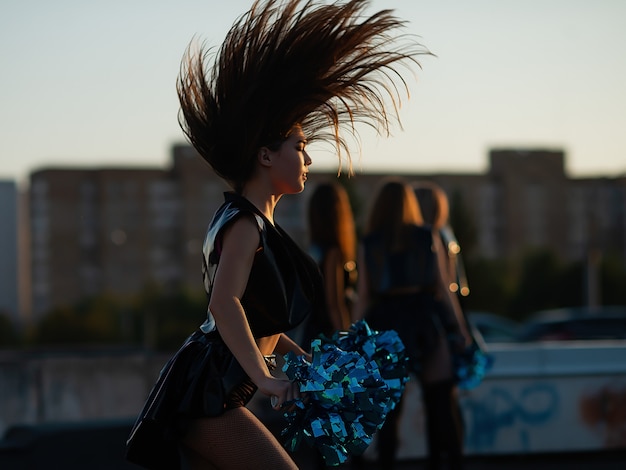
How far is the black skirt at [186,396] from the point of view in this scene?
3541 mm

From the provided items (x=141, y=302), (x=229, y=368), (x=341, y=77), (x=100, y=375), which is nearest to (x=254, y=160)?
(x=341, y=77)

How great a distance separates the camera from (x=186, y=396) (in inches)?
140

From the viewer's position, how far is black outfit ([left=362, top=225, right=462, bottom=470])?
672 cm

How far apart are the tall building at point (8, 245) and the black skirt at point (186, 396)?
76.4 ft

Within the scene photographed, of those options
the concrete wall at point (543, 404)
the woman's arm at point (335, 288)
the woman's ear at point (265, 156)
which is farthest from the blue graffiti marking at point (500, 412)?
the woman's ear at point (265, 156)

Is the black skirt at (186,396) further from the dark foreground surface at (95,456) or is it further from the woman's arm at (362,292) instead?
the dark foreground surface at (95,456)

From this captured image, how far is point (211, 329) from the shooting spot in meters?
3.65

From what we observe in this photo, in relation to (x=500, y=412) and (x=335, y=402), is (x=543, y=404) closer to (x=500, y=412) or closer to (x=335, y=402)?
(x=500, y=412)

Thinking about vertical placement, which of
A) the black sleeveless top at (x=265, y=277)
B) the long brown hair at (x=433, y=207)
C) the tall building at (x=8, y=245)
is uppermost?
the black sleeveless top at (x=265, y=277)

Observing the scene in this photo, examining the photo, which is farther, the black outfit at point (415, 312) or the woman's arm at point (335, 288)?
the woman's arm at point (335, 288)

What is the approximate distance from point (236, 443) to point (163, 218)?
3948 inches


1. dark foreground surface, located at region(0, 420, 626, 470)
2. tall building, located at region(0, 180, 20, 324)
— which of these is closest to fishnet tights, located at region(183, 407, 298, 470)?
dark foreground surface, located at region(0, 420, 626, 470)

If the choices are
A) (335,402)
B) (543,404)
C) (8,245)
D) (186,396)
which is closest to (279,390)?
(335,402)

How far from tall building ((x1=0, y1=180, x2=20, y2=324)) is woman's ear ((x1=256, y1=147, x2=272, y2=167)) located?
76.3 ft
